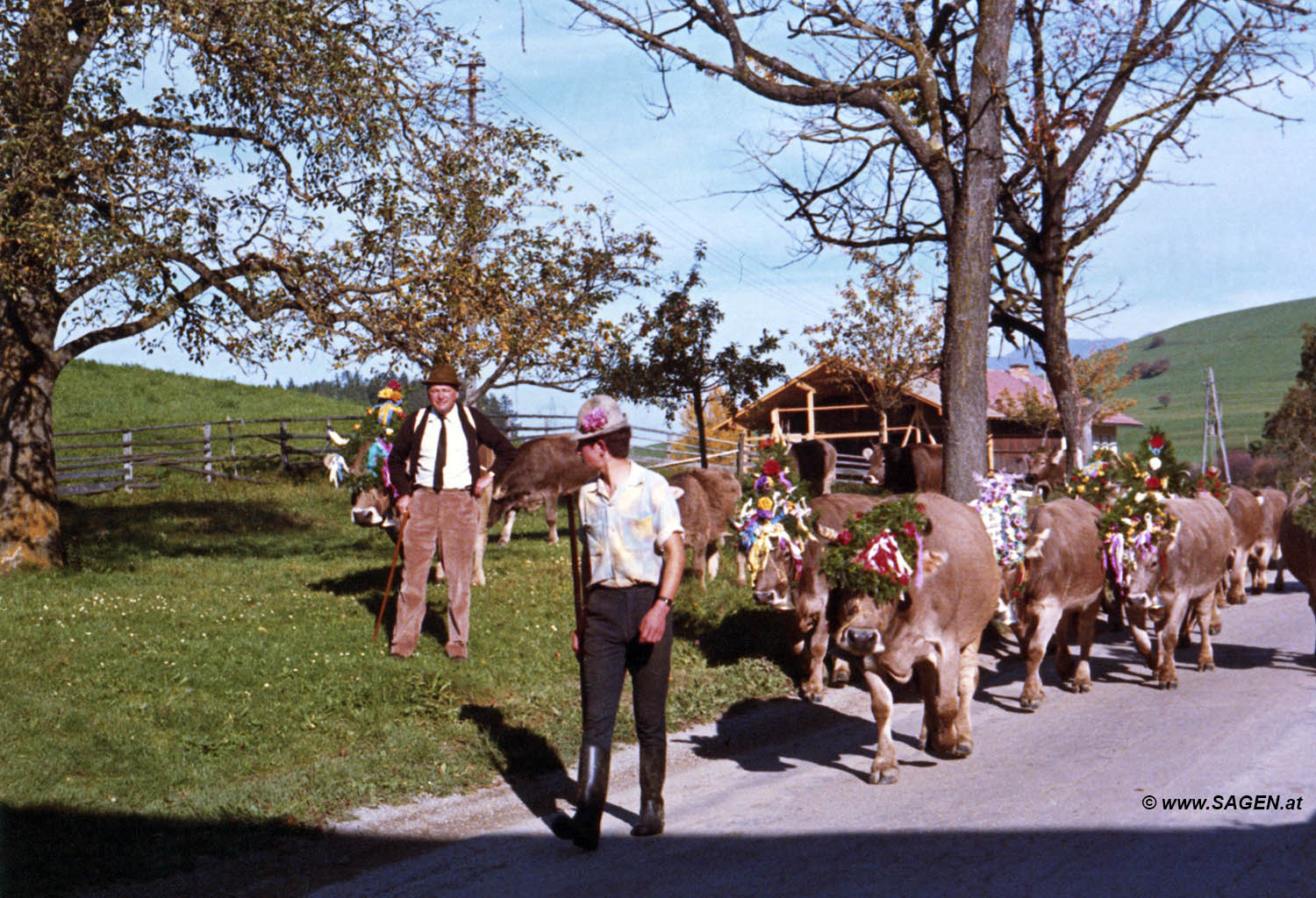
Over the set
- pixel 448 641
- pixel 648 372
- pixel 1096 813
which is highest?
pixel 648 372

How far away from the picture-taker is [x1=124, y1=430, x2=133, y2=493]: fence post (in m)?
31.2

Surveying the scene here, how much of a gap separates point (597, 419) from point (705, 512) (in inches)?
372

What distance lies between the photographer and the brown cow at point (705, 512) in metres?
15.7

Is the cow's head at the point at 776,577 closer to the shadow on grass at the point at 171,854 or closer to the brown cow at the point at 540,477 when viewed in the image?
the shadow on grass at the point at 171,854

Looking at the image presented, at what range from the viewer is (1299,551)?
1238cm

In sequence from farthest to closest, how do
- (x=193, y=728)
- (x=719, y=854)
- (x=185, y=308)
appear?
(x=185, y=308), (x=193, y=728), (x=719, y=854)

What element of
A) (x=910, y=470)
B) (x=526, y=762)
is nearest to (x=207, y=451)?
(x=910, y=470)

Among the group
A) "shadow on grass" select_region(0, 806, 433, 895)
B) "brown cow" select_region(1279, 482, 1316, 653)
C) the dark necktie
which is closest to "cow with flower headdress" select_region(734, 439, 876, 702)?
the dark necktie

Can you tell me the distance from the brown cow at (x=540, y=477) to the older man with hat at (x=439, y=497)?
8494 millimetres

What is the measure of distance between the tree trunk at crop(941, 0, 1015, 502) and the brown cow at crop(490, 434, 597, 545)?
7340mm

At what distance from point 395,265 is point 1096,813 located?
12781 mm

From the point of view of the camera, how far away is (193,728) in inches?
336

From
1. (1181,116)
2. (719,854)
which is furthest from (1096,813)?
(1181,116)

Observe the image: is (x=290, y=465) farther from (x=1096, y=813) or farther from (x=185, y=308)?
(x=1096, y=813)
